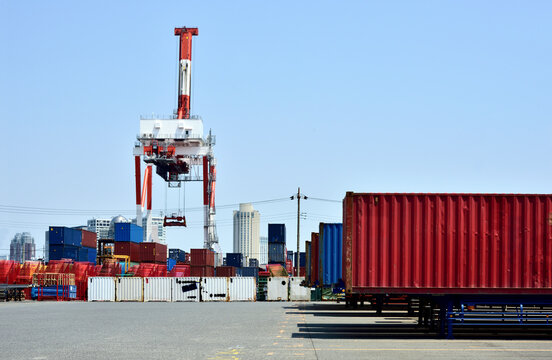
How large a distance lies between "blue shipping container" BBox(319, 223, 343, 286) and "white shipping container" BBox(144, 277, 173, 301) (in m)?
19.0

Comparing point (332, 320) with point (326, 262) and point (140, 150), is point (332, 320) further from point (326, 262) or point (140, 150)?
point (140, 150)

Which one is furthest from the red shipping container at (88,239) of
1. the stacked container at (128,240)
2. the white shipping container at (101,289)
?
the white shipping container at (101,289)

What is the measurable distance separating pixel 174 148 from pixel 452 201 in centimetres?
7842

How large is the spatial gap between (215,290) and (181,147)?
5070 centimetres

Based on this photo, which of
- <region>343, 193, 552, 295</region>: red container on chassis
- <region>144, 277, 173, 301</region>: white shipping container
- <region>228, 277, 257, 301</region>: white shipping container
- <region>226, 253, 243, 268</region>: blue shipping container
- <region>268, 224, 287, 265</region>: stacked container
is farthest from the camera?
→ <region>226, 253, 243, 268</region>: blue shipping container

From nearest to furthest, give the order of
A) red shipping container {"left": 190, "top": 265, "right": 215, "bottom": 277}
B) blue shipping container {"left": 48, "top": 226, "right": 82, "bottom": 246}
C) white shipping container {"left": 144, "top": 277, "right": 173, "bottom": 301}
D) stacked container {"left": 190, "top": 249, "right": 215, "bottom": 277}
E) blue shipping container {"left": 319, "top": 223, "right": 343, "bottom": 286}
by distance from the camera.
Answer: blue shipping container {"left": 319, "top": 223, "right": 343, "bottom": 286} < white shipping container {"left": 144, "top": 277, "right": 173, "bottom": 301} < red shipping container {"left": 190, "top": 265, "right": 215, "bottom": 277} < stacked container {"left": 190, "top": 249, "right": 215, "bottom": 277} < blue shipping container {"left": 48, "top": 226, "right": 82, "bottom": 246}

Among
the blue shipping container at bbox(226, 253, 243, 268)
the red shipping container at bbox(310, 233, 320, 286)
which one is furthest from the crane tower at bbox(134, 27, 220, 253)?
the red shipping container at bbox(310, 233, 320, 286)

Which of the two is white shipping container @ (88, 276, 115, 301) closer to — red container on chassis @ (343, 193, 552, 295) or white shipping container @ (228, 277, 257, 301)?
white shipping container @ (228, 277, 257, 301)

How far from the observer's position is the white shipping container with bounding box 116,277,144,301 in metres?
46.1

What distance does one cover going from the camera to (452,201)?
17531 mm

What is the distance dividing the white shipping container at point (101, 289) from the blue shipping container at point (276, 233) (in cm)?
3425

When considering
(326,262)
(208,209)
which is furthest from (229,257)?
(326,262)

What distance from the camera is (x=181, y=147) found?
3723 inches

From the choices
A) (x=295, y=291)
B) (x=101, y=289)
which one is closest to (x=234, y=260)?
(x=295, y=291)
